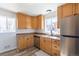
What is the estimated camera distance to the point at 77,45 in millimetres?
1660

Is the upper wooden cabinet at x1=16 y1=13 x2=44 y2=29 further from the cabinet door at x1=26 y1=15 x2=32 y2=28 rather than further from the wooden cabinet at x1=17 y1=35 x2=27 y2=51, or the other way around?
the wooden cabinet at x1=17 y1=35 x2=27 y2=51

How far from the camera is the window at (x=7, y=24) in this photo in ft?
11.1

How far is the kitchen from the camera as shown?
2.25 meters

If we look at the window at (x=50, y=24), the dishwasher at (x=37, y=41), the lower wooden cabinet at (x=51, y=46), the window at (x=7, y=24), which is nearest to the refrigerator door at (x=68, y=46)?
the lower wooden cabinet at (x=51, y=46)

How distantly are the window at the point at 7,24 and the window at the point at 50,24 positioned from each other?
1509mm

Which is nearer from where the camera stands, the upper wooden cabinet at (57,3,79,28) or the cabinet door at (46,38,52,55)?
the upper wooden cabinet at (57,3,79,28)

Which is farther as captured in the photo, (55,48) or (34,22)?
(34,22)

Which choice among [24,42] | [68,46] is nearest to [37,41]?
[24,42]

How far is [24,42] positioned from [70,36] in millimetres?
2228

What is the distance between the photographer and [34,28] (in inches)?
179

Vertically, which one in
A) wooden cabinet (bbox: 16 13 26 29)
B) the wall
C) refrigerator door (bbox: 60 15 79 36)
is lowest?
the wall

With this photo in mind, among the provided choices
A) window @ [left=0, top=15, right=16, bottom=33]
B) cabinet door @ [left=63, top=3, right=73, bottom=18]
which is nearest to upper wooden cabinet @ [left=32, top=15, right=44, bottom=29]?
window @ [left=0, top=15, right=16, bottom=33]

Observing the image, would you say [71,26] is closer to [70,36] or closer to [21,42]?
[70,36]

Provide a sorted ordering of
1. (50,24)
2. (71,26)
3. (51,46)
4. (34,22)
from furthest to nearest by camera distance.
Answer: (34,22), (50,24), (51,46), (71,26)
